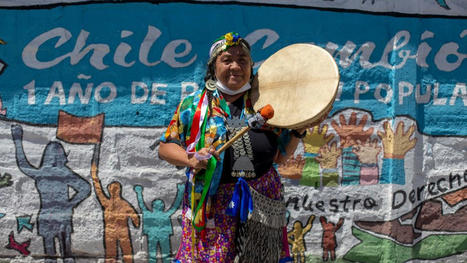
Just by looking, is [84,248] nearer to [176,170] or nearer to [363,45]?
[176,170]

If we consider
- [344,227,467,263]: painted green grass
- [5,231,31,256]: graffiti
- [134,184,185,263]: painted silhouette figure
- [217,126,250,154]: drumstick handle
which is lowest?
[344,227,467,263]: painted green grass

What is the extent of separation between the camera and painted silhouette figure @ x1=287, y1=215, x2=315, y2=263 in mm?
3844

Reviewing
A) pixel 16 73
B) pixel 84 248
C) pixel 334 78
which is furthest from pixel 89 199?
pixel 334 78

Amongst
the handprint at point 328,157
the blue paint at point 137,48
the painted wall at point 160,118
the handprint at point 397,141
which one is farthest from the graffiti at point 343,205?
the blue paint at point 137,48

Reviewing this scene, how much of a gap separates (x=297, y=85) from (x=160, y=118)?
152 centimetres

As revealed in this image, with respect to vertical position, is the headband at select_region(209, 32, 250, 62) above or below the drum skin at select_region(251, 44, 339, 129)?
above

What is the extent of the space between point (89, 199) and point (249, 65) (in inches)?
73.1

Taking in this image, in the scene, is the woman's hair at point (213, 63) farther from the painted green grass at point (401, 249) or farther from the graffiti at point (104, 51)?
the painted green grass at point (401, 249)

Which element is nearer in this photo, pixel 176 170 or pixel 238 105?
pixel 238 105

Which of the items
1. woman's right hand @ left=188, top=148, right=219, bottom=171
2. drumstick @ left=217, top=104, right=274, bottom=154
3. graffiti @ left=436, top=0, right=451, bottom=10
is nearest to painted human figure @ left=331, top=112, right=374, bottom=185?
graffiti @ left=436, top=0, right=451, bottom=10

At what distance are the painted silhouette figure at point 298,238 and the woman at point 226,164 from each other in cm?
118

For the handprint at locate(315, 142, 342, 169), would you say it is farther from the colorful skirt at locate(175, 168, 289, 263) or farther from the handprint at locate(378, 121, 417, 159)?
the colorful skirt at locate(175, 168, 289, 263)

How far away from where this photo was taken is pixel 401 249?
3.86 m

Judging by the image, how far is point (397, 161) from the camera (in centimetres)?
382
